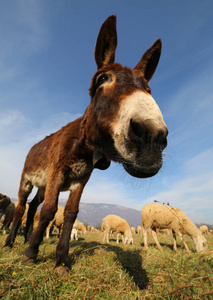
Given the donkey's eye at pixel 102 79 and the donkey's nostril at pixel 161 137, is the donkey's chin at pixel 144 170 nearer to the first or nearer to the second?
the donkey's nostril at pixel 161 137

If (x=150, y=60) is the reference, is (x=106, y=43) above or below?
below

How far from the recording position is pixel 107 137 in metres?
2.22

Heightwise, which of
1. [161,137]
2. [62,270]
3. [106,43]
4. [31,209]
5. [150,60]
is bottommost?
[62,270]

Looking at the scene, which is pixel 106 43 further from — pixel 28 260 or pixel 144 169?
pixel 28 260

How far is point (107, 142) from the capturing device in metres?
2.28

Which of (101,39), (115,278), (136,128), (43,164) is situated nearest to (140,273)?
(115,278)

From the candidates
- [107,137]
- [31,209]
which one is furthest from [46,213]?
[31,209]

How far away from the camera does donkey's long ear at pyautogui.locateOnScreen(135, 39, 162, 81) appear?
3.04 meters

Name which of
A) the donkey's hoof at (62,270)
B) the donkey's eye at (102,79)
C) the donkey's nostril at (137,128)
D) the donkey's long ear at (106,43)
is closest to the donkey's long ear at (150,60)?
the donkey's long ear at (106,43)

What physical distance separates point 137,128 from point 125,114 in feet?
0.96

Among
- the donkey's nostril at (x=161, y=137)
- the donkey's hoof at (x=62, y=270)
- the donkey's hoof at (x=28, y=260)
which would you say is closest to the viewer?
the donkey's nostril at (x=161, y=137)

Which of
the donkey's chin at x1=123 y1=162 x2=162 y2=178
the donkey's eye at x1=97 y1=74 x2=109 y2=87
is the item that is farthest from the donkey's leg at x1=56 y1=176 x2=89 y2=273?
the donkey's eye at x1=97 y1=74 x2=109 y2=87

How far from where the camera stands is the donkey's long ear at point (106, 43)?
252cm

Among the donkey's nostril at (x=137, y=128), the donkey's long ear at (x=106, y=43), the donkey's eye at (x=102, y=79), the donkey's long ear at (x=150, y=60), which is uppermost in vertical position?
the donkey's long ear at (x=150, y=60)
